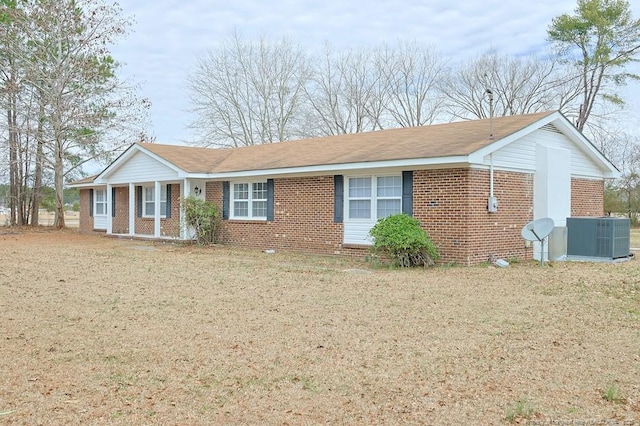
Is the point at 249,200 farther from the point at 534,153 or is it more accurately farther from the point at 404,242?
the point at 534,153

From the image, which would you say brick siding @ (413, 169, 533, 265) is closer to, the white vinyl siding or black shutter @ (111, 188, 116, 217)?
the white vinyl siding

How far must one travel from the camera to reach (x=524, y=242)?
14.4 meters

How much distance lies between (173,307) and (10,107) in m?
22.3

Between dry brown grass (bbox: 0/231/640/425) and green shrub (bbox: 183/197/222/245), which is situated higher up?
green shrub (bbox: 183/197/222/245)

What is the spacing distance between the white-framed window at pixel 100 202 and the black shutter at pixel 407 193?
15560mm

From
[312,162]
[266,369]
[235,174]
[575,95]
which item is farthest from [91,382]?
[575,95]

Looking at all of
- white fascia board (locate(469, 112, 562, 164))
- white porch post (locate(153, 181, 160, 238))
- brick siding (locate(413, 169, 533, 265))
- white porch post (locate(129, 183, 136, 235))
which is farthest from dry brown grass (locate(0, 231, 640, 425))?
white porch post (locate(129, 183, 136, 235))

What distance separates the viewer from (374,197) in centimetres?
1457

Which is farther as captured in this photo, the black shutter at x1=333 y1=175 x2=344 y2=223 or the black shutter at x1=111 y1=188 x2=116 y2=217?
the black shutter at x1=111 y1=188 x2=116 y2=217

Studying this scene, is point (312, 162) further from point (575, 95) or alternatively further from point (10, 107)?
point (575, 95)

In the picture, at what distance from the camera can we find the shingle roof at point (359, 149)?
13.5 metres

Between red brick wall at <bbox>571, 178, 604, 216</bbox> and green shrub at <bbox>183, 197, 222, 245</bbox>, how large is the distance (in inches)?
412

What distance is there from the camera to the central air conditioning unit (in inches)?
553

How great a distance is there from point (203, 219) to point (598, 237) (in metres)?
11.1
